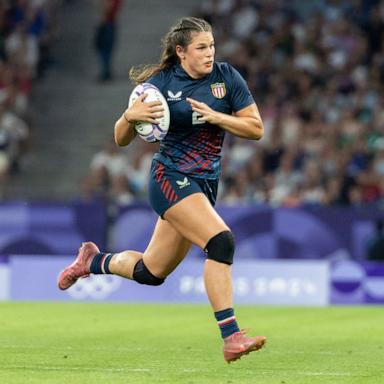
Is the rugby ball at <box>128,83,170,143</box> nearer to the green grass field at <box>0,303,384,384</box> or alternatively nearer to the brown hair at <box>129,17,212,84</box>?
the brown hair at <box>129,17,212,84</box>

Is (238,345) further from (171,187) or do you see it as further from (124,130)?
(124,130)

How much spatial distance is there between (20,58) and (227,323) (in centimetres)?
1706

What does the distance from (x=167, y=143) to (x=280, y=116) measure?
12.7m

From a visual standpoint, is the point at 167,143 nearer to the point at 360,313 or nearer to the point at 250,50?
the point at 360,313

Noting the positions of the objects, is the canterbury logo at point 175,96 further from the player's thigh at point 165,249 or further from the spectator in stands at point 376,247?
the spectator in stands at point 376,247

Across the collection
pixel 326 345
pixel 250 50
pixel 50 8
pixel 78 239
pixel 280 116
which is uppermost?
pixel 50 8

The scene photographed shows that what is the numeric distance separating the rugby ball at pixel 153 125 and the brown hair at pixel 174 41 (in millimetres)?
229

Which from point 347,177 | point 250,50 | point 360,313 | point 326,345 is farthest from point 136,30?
point 326,345

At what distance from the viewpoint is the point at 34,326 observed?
13.0 metres

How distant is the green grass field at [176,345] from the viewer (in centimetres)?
857

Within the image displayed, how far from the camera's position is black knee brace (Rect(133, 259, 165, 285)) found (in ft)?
32.3

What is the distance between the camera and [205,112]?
29.6 ft

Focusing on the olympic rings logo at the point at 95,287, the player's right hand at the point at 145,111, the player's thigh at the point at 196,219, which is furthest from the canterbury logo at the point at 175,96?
the olympic rings logo at the point at 95,287

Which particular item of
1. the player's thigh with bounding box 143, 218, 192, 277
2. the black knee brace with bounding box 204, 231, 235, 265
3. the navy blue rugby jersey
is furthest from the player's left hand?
the player's thigh with bounding box 143, 218, 192, 277
